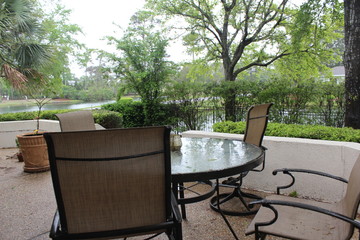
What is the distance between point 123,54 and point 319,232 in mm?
6368

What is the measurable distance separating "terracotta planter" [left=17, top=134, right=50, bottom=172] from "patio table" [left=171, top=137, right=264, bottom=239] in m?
2.96

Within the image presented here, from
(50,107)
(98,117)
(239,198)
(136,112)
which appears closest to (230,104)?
(136,112)

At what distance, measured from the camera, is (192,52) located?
33.1 feet

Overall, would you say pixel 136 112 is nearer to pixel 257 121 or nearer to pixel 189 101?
pixel 189 101

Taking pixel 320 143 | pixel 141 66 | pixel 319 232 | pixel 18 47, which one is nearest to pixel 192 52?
pixel 141 66

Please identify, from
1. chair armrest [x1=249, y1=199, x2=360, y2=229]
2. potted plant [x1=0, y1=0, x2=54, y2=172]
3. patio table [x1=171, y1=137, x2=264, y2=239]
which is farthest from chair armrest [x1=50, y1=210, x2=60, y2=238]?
potted plant [x1=0, y1=0, x2=54, y2=172]

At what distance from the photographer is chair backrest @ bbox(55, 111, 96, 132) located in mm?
2408

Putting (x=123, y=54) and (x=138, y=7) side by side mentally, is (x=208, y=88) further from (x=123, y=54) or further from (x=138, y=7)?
(x=138, y=7)

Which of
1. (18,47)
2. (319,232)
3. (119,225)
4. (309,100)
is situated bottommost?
(319,232)

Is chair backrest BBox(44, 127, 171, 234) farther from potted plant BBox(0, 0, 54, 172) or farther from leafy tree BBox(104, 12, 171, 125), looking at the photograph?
leafy tree BBox(104, 12, 171, 125)

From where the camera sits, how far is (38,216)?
2.59 m

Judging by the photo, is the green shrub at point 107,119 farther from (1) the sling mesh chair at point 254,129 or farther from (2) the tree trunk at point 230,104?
(1) the sling mesh chair at point 254,129

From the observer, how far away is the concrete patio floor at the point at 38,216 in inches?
85.3

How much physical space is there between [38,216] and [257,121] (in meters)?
2.45
